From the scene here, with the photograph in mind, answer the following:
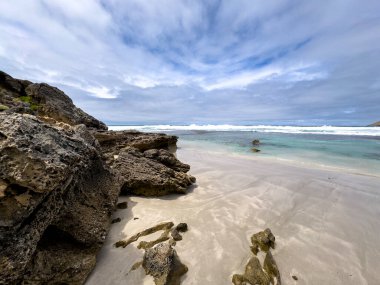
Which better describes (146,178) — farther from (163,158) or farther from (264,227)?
(264,227)

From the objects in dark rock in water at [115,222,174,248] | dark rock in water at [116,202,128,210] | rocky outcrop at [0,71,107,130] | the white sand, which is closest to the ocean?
the white sand

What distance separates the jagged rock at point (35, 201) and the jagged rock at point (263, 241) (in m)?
2.46

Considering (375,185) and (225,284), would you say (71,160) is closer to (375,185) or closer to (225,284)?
(225,284)

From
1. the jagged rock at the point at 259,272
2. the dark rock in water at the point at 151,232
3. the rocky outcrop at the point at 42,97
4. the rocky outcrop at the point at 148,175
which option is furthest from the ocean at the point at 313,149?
the rocky outcrop at the point at 42,97

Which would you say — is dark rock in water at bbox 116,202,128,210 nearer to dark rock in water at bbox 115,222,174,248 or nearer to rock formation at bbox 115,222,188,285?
dark rock in water at bbox 115,222,174,248

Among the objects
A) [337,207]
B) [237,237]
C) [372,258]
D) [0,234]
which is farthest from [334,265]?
[0,234]

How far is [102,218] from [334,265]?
12.3 feet

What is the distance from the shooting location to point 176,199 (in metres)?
5.41

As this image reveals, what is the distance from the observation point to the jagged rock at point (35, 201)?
81.1 inches

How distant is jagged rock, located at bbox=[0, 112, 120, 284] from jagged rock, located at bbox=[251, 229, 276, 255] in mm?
2459

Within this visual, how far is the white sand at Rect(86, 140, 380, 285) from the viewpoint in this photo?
2.96 m

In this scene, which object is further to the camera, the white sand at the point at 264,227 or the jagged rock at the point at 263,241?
the jagged rock at the point at 263,241

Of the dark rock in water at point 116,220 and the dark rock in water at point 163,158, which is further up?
the dark rock in water at point 163,158

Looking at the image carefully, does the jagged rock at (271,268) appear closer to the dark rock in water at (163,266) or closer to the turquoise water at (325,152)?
the dark rock in water at (163,266)
